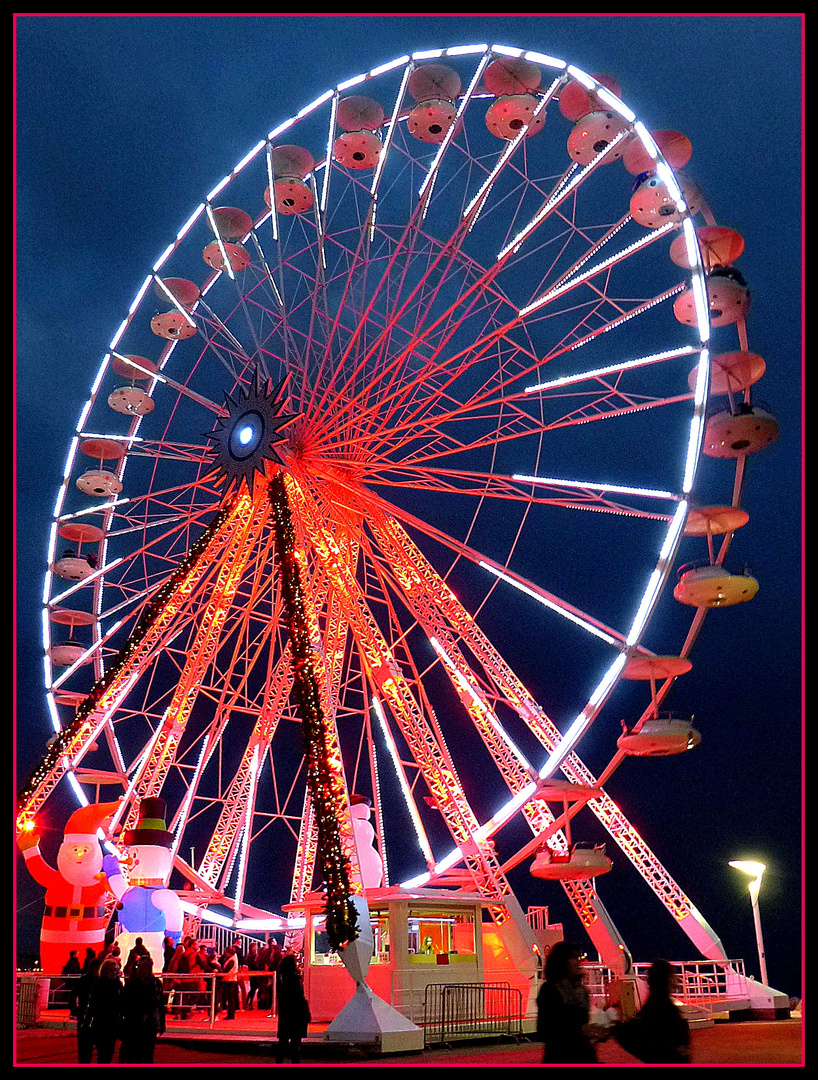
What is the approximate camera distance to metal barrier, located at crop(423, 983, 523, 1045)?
1321 cm

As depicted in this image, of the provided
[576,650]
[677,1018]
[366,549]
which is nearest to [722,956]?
[366,549]

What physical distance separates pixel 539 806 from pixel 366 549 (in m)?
5.93

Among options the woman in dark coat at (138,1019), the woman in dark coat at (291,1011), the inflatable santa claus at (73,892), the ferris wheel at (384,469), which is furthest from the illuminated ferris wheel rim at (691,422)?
the woman in dark coat at (138,1019)

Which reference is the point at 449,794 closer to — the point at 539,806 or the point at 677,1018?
the point at 539,806

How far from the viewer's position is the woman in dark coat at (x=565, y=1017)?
17.7 feet

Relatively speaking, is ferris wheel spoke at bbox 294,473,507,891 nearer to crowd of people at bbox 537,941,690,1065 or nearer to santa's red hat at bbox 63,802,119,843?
santa's red hat at bbox 63,802,119,843

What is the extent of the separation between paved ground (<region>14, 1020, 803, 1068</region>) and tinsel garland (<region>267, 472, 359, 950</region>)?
4.47 feet

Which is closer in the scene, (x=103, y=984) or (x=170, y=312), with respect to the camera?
(x=103, y=984)

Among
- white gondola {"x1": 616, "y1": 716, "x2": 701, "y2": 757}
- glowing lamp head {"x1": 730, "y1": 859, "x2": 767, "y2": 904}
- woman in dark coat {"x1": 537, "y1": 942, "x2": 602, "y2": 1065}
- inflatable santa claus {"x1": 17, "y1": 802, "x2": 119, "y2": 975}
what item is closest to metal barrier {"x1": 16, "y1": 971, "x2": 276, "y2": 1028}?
inflatable santa claus {"x1": 17, "y1": 802, "x2": 119, "y2": 975}

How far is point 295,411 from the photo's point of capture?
16.8m

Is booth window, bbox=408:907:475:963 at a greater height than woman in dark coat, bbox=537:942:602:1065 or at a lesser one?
lesser

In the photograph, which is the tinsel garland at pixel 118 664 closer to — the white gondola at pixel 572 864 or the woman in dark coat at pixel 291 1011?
the woman in dark coat at pixel 291 1011

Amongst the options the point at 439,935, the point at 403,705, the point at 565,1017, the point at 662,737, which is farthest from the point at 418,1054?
the point at 565,1017

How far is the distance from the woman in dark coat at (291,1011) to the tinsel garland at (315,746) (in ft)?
5.27
